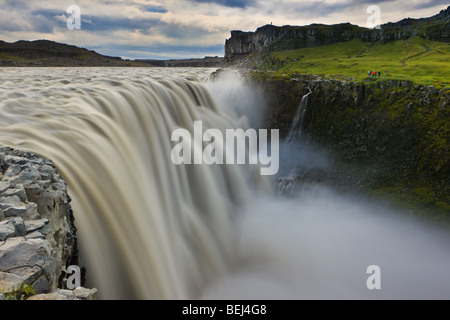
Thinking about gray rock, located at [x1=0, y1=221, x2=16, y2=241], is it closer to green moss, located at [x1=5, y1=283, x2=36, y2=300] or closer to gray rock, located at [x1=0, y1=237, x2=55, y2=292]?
gray rock, located at [x1=0, y1=237, x2=55, y2=292]

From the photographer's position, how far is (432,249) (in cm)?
1484

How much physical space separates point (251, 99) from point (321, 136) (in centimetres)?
625

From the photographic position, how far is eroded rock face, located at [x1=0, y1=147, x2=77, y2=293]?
4332 mm

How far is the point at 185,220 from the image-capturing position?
1197 centimetres

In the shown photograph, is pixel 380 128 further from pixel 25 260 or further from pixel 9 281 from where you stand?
pixel 9 281

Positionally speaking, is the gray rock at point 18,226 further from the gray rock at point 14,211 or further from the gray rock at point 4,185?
the gray rock at point 4,185

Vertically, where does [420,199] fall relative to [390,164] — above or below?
below

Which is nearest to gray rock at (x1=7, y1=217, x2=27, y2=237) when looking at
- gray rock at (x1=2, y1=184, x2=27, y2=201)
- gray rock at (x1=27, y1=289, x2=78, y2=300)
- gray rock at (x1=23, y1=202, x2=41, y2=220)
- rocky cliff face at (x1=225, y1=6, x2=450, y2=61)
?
gray rock at (x1=23, y1=202, x2=41, y2=220)

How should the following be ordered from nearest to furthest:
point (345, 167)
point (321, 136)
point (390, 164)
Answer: point (390, 164) < point (345, 167) < point (321, 136)

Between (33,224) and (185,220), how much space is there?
710 centimetres
